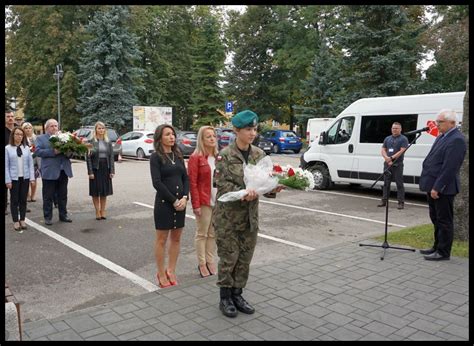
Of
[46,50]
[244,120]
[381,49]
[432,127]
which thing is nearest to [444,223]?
[432,127]

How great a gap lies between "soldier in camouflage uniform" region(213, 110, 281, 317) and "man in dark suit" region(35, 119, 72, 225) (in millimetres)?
5288

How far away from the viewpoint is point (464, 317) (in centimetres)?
443

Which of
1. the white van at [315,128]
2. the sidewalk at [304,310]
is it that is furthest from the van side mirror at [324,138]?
the white van at [315,128]

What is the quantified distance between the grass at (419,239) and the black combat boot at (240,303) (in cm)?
364

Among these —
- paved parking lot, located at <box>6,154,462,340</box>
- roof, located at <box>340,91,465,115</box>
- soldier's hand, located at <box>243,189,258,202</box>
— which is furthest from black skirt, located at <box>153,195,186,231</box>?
roof, located at <box>340,91,465,115</box>

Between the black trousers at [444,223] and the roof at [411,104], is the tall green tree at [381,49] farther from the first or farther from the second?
the black trousers at [444,223]

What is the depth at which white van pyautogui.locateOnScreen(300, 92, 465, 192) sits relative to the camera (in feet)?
37.3

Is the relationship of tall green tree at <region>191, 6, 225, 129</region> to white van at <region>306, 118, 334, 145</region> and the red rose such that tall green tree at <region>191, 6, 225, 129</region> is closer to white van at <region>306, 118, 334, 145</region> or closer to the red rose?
white van at <region>306, 118, 334, 145</region>

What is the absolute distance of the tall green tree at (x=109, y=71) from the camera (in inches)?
1281

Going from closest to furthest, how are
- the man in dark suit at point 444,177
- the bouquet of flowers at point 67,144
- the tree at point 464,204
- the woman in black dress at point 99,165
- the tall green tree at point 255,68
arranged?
the man in dark suit at point 444,177, the tree at point 464,204, the bouquet of flowers at point 67,144, the woman in black dress at point 99,165, the tall green tree at point 255,68

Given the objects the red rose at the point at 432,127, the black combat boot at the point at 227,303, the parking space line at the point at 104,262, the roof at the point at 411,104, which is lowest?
the parking space line at the point at 104,262

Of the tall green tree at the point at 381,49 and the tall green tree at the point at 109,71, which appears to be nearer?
the tall green tree at the point at 381,49
